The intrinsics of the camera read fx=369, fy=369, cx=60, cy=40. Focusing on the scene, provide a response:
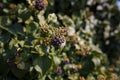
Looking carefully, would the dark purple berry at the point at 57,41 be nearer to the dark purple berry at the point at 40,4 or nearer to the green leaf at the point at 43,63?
the green leaf at the point at 43,63

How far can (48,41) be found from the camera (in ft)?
6.44

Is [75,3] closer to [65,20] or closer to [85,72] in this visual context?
[65,20]

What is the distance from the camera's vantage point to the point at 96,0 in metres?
3.23

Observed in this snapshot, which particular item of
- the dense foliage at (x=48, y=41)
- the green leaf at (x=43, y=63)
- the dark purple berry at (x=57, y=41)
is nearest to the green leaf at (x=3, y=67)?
the dense foliage at (x=48, y=41)

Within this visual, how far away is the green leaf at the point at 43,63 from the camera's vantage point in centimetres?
205

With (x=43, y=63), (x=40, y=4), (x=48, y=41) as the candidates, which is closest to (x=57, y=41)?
(x=48, y=41)

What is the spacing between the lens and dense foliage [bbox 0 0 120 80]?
2.05 metres

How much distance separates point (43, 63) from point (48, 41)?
6.2 inches

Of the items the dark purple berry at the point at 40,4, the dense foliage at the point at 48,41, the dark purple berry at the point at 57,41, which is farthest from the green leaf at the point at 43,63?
the dark purple berry at the point at 40,4

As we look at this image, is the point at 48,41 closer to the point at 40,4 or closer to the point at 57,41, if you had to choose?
the point at 57,41

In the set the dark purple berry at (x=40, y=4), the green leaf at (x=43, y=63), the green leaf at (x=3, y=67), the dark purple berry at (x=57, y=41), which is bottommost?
the green leaf at (x=3, y=67)

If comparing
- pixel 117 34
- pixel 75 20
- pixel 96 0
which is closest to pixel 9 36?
pixel 75 20

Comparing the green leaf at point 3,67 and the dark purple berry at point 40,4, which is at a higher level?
the dark purple berry at point 40,4

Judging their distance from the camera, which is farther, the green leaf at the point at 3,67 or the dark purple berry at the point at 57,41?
the green leaf at the point at 3,67
